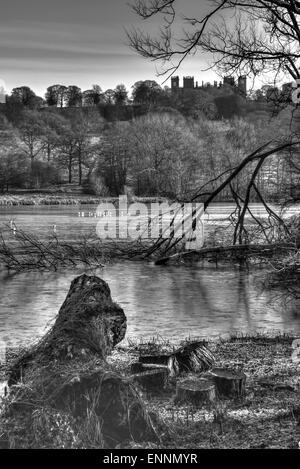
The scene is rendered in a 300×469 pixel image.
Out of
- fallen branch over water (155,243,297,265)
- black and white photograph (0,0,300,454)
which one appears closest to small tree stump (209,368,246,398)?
black and white photograph (0,0,300,454)

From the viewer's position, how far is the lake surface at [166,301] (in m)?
11.9

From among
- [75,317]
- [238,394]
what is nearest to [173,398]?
[238,394]

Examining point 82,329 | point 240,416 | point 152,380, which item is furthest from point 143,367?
point 240,416

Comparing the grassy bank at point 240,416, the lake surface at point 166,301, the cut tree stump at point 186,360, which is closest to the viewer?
the grassy bank at point 240,416

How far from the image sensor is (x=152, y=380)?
683 cm

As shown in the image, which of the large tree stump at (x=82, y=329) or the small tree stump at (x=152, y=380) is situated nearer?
the small tree stump at (x=152, y=380)

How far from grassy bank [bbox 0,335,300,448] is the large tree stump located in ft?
1.44

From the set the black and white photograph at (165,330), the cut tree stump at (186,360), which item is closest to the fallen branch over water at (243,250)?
the black and white photograph at (165,330)

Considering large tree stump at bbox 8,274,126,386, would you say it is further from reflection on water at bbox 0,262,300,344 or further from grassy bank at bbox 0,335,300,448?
reflection on water at bbox 0,262,300,344

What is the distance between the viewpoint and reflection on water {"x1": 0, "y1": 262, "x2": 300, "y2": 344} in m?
11.9

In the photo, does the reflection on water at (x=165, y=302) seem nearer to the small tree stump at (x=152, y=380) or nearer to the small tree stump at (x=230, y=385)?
the small tree stump at (x=152, y=380)

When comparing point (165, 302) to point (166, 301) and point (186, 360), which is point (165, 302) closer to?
point (166, 301)

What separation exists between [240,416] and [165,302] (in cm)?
901

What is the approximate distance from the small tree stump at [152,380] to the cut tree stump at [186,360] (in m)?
0.42
